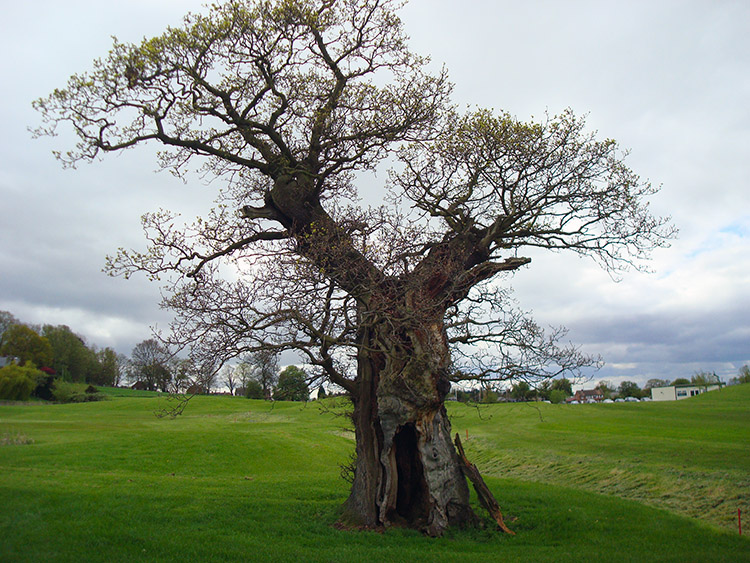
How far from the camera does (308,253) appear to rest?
12.8 m

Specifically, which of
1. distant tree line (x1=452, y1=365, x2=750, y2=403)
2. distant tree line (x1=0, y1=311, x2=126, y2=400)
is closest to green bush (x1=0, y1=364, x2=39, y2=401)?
distant tree line (x1=0, y1=311, x2=126, y2=400)

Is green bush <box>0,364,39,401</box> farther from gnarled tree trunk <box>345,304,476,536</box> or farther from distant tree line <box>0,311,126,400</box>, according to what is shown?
gnarled tree trunk <box>345,304,476,536</box>

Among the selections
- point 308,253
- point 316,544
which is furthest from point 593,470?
point 308,253

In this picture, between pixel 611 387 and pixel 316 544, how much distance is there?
11855 cm

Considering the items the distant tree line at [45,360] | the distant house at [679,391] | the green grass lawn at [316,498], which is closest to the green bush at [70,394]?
the distant tree line at [45,360]

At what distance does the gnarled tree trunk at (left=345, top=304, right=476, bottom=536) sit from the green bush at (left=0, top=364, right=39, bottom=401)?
62775 millimetres

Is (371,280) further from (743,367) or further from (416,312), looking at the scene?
(743,367)

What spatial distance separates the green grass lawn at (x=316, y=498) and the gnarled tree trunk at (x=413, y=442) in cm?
85

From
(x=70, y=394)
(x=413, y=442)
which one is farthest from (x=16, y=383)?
(x=413, y=442)

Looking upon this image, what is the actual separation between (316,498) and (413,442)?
18.7 ft

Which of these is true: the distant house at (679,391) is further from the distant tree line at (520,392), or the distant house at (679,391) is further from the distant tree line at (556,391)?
the distant tree line at (520,392)

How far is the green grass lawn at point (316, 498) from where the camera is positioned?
35.7 feet

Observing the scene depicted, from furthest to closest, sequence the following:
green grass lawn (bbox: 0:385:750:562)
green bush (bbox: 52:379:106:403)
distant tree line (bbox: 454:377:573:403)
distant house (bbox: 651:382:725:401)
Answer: distant house (bbox: 651:382:725:401), green bush (bbox: 52:379:106:403), distant tree line (bbox: 454:377:573:403), green grass lawn (bbox: 0:385:750:562)

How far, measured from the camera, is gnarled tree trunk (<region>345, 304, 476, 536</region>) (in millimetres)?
13023
